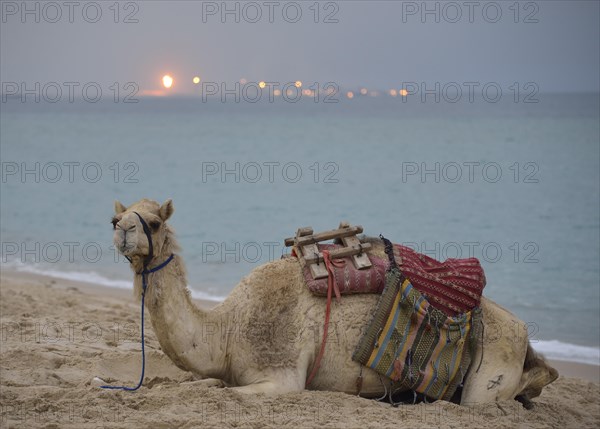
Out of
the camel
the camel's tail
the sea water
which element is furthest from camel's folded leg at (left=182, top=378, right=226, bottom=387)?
the sea water

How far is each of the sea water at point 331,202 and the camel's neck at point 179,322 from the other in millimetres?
6001

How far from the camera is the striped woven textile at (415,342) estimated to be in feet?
20.8

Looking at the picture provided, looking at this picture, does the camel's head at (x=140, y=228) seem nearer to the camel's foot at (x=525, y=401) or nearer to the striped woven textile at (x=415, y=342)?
the striped woven textile at (x=415, y=342)

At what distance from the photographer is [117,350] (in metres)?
7.91

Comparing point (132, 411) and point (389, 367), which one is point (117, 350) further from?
point (389, 367)

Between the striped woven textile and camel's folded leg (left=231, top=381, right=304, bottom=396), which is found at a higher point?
the striped woven textile

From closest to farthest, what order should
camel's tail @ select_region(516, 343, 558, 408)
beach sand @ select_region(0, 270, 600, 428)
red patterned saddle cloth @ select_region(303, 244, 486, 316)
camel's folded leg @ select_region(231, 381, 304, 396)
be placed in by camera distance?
beach sand @ select_region(0, 270, 600, 428) < camel's folded leg @ select_region(231, 381, 304, 396) < red patterned saddle cloth @ select_region(303, 244, 486, 316) < camel's tail @ select_region(516, 343, 558, 408)

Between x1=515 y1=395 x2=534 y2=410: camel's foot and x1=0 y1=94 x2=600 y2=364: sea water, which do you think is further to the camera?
x1=0 y1=94 x2=600 y2=364: sea water

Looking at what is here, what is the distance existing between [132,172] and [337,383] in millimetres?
36343

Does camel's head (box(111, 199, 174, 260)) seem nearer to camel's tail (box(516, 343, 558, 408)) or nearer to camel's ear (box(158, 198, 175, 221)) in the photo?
camel's ear (box(158, 198, 175, 221))

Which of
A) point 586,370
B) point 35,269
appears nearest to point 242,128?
point 35,269

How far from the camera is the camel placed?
6160 millimetres

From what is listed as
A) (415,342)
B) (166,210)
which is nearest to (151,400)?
(166,210)

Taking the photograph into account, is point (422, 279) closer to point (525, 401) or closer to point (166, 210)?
point (525, 401)
